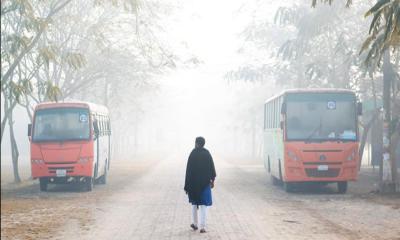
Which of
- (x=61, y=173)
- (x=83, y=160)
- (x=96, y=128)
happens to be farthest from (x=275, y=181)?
(x=61, y=173)

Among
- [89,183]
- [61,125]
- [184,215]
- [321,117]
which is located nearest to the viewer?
[184,215]

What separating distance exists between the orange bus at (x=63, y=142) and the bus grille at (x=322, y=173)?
7127 millimetres

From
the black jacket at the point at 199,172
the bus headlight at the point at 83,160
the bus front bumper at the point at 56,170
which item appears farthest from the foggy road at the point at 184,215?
the bus headlight at the point at 83,160

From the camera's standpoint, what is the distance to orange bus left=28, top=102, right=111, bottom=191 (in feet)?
73.4

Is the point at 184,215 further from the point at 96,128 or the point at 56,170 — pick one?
the point at 96,128

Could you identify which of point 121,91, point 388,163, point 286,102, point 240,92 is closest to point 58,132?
point 286,102

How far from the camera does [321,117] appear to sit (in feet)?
70.2

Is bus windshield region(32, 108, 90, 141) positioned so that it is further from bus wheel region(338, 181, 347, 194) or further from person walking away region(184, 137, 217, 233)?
person walking away region(184, 137, 217, 233)

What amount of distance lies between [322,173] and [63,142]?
8333 millimetres

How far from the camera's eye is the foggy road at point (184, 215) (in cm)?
1272

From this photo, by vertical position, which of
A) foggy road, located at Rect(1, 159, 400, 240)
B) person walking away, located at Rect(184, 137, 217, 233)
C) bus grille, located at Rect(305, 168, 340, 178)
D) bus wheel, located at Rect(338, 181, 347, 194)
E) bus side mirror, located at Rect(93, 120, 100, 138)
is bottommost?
foggy road, located at Rect(1, 159, 400, 240)

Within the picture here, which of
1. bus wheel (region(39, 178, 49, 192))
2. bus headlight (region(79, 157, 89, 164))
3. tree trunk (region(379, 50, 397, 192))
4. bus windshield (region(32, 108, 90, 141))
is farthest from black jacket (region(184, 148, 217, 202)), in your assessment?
bus wheel (region(39, 178, 49, 192))

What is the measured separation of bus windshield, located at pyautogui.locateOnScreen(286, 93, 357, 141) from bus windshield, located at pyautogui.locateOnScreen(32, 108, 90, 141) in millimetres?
6760

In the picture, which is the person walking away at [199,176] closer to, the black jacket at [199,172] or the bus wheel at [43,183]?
the black jacket at [199,172]
